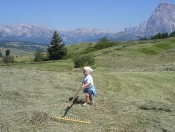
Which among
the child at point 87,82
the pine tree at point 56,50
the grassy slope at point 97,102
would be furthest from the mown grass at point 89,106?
the pine tree at point 56,50

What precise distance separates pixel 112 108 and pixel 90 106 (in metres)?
1.17

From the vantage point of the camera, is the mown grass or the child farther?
the child

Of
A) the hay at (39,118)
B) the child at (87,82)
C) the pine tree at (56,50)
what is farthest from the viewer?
the pine tree at (56,50)

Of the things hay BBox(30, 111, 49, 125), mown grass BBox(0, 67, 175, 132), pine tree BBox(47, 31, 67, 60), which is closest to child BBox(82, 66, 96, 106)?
mown grass BBox(0, 67, 175, 132)

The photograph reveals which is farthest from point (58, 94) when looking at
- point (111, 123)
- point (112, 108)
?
point (111, 123)

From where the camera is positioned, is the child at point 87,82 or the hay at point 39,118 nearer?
the hay at point 39,118

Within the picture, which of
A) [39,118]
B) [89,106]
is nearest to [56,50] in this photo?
[89,106]

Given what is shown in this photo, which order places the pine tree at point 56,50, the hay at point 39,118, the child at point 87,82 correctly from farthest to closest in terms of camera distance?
1. the pine tree at point 56,50
2. the child at point 87,82
3. the hay at point 39,118

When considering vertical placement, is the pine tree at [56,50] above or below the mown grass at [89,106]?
above

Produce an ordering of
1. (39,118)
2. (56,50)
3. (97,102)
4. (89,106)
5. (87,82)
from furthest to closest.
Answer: (56,50) → (97,102) → (87,82) → (89,106) → (39,118)

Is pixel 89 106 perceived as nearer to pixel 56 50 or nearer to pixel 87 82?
pixel 87 82

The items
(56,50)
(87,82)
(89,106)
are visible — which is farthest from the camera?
(56,50)

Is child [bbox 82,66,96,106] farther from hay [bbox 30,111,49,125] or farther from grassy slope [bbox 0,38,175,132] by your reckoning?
hay [bbox 30,111,49,125]

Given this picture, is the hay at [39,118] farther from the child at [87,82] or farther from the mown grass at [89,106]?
the child at [87,82]
